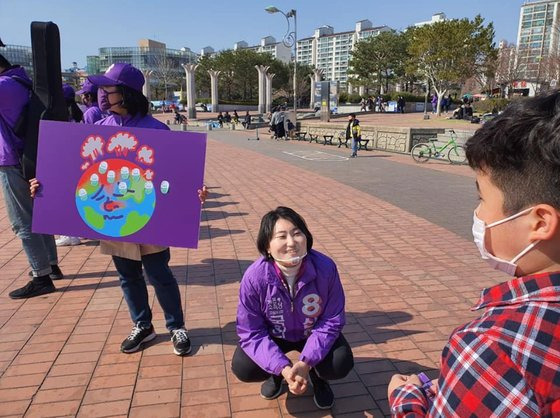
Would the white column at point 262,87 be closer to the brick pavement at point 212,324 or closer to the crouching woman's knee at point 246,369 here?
the brick pavement at point 212,324

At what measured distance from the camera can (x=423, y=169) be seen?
39.4 feet

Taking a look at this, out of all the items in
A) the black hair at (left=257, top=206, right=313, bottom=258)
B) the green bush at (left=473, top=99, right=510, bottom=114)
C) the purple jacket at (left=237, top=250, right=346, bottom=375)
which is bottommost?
the purple jacket at (left=237, top=250, right=346, bottom=375)

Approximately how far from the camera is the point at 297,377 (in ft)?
7.08

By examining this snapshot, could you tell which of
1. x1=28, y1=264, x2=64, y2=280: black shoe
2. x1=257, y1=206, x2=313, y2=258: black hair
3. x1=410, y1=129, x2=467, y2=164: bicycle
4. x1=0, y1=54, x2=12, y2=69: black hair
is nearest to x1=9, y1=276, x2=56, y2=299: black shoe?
x1=28, y1=264, x2=64, y2=280: black shoe

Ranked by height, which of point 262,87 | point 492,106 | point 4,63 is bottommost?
point 4,63

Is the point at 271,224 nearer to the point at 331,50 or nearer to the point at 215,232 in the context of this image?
the point at 215,232

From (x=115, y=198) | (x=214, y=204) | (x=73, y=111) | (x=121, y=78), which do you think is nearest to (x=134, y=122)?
(x=121, y=78)

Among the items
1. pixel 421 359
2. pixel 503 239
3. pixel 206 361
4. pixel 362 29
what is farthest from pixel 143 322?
pixel 362 29

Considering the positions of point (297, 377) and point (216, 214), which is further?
point (216, 214)

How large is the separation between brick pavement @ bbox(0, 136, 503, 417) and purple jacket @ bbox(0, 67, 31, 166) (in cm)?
126

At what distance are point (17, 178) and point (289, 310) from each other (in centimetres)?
263

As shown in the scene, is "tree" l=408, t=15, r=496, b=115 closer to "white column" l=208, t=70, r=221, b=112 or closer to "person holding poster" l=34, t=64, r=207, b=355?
"white column" l=208, t=70, r=221, b=112

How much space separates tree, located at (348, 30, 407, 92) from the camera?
50.8 meters

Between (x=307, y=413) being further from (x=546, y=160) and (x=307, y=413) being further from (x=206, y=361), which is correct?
(x=546, y=160)
